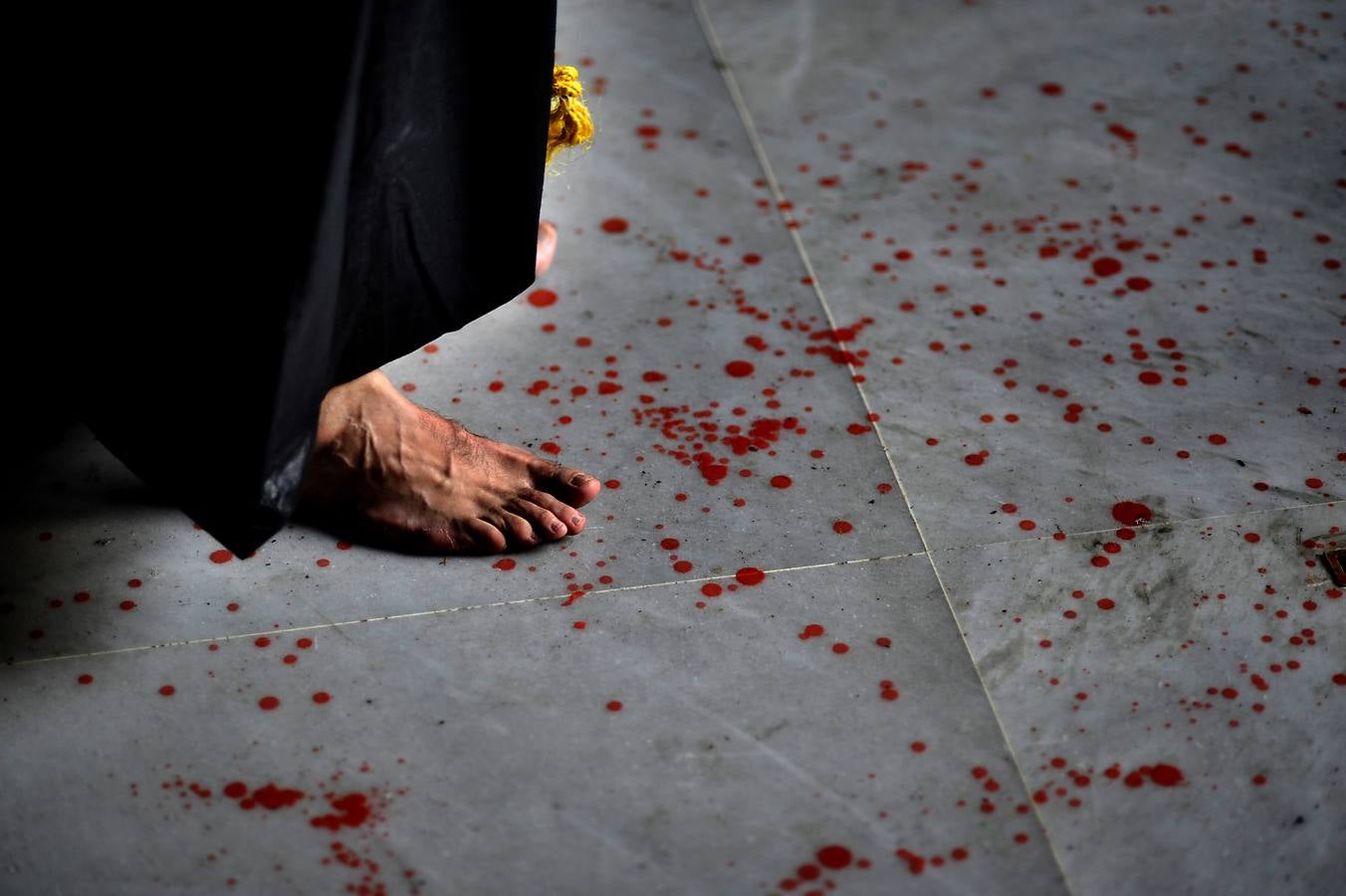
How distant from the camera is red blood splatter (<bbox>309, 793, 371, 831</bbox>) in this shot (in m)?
1.13

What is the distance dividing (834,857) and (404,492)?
1.88 feet

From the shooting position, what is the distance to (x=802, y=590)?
134 centimetres

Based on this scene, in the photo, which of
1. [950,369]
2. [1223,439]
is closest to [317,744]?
[950,369]

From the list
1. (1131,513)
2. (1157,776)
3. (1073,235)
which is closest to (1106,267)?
(1073,235)

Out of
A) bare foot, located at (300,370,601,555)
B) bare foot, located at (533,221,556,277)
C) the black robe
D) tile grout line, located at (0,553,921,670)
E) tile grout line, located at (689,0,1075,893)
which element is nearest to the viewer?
the black robe

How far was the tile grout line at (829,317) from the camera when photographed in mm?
1162

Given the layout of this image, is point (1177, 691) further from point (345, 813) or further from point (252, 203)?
point (252, 203)

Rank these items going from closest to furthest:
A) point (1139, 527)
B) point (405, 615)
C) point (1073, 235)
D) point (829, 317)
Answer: point (405, 615), point (1139, 527), point (829, 317), point (1073, 235)

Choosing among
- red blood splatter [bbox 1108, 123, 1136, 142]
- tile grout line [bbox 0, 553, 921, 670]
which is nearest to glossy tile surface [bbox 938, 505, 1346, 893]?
tile grout line [bbox 0, 553, 921, 670]

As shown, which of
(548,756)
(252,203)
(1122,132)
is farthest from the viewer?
(1122,132)

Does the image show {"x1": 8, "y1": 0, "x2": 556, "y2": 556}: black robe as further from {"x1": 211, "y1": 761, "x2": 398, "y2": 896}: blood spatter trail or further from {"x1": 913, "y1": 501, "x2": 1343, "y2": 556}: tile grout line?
{"x1": 913, "y1": 501, "x2": 1343, "y2": 556}: tile grout line

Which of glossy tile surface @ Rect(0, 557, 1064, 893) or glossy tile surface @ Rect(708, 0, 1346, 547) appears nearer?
glossy tile surface @ Rect(0, 557, 1064, 893)

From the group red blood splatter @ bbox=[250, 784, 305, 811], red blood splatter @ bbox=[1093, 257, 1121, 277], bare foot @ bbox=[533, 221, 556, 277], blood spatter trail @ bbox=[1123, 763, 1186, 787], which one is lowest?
red blood splatter @ bbox=[250, 784, 305, 811]

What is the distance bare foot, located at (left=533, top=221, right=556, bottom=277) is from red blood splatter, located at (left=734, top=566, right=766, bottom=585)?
1.90ft
